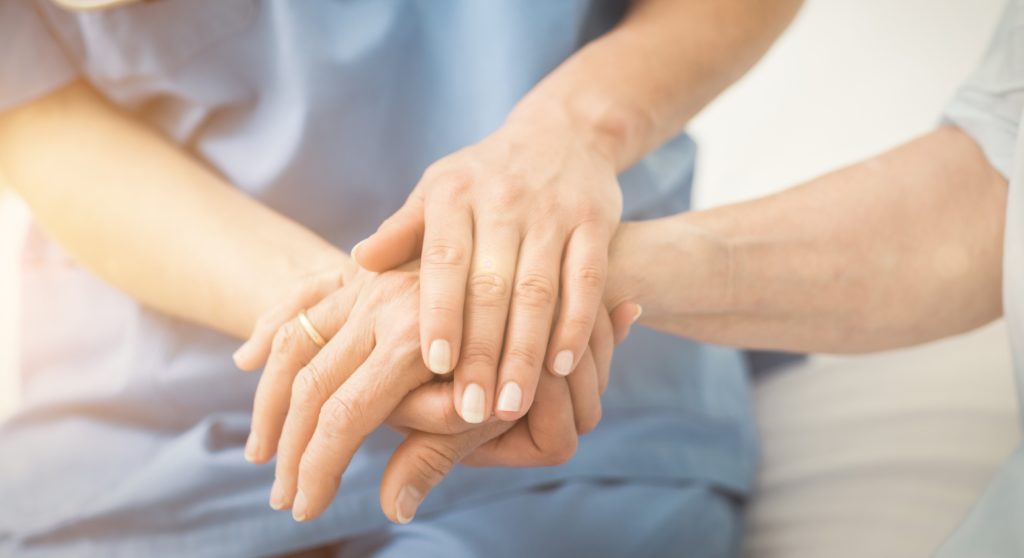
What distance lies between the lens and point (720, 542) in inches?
32.0

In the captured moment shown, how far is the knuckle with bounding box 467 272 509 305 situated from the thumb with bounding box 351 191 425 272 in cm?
7

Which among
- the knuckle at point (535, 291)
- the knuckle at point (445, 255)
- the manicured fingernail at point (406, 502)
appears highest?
the knuckle at point (445, 255)

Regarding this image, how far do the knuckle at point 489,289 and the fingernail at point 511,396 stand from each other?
2.2 inches

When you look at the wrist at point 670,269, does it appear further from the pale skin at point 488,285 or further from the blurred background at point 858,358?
the blurred background at point 858,358

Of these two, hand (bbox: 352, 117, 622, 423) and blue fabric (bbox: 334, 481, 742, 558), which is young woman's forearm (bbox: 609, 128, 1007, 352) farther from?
blue fabric (bbox: 334, 481, 742, 558)

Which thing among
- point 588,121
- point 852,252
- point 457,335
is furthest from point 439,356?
point 852,252

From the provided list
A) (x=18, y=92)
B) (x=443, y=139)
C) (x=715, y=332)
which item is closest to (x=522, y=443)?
(x=715, y=332)

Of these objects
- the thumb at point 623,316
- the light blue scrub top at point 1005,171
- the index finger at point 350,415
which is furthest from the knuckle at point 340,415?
the light blue scrub top at point 1005,171

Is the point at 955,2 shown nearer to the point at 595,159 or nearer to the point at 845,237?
the point at 845,237

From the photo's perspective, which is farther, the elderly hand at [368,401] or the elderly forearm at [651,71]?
the elderly forearm at [651,71]

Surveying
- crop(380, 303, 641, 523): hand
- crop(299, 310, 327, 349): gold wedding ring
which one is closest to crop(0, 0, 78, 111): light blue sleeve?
crop(299, 310, 327, 349): gold wedding ring

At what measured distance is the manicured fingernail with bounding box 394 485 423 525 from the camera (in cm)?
61

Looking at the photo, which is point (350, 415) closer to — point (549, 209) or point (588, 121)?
point (549, 209)

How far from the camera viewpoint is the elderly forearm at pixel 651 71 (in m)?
0.72
